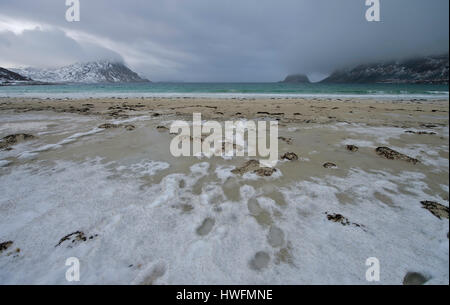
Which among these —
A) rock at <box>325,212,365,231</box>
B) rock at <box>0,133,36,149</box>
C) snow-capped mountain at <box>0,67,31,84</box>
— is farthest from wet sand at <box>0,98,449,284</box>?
snow-capped mountain at <box>0,67,31,84</box>

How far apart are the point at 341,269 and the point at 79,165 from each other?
201 inches

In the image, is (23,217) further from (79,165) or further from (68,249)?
(79,165)

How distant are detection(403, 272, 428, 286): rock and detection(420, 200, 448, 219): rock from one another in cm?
96

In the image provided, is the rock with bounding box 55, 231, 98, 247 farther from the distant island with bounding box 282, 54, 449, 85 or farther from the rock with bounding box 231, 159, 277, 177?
the distant island with bounding box 282, 54, 449, 85

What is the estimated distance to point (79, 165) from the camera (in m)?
4.28

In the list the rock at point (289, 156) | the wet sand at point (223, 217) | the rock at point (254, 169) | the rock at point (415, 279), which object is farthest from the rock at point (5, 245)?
the rock at point (289, 156)

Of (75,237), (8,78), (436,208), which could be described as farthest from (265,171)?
(8,78)

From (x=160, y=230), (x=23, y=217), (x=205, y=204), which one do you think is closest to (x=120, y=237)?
(x=160, y=230)

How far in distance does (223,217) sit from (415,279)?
2034 mm

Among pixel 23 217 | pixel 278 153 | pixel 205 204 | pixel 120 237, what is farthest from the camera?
pixel 278 153

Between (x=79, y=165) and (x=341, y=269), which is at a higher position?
(x=79, y=165)

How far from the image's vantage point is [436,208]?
8.21 ft

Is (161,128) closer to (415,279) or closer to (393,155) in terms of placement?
(393,155)
